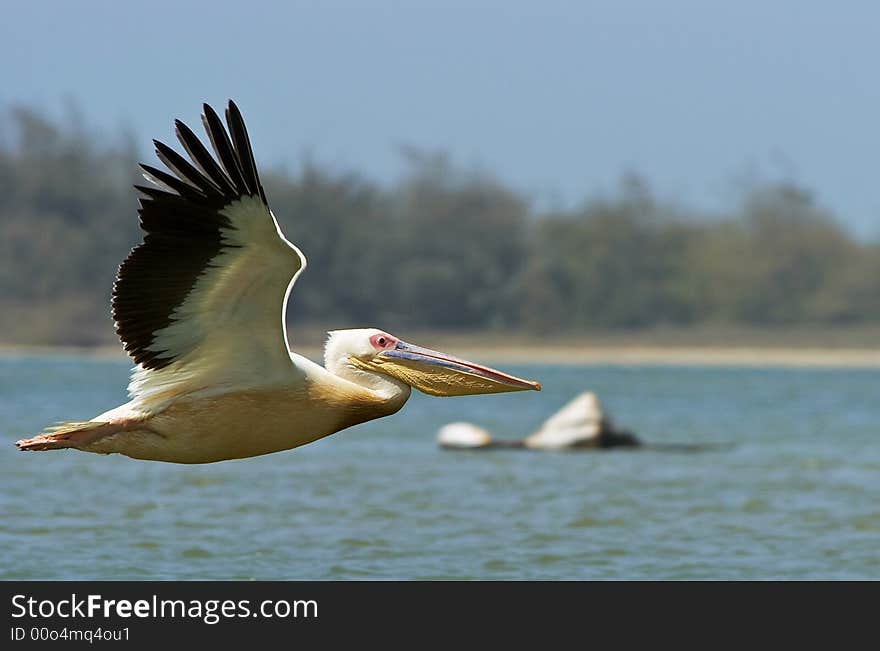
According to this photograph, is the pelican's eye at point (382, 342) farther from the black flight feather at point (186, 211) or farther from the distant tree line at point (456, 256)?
the distant tree line at point (456, 256)

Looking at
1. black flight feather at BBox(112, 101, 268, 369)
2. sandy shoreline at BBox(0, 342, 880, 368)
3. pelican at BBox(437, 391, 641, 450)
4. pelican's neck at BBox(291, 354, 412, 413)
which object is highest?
sandy shoreline at BBox(0, 342, 880, 368)

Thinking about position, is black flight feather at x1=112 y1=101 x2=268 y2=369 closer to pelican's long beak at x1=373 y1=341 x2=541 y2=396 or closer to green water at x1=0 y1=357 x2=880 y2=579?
pelican's long beak at x1=373 y1=341 x2=541 y2=396

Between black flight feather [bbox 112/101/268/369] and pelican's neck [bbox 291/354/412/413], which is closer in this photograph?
black flight feather [bbox 112/101/268/369]

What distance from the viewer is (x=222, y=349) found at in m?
5.56

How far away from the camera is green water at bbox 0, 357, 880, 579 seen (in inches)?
462

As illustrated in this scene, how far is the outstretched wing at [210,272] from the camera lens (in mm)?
5301

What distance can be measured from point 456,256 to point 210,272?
55464 mm

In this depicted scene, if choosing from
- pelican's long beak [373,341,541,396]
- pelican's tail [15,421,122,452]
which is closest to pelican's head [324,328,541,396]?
pelican's long beak [373,341,541,396]

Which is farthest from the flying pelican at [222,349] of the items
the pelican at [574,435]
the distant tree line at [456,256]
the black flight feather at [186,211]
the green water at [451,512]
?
the distant tree line at [456,256]

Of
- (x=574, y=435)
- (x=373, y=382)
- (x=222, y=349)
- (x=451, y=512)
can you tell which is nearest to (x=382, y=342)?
(x=373, y=382)

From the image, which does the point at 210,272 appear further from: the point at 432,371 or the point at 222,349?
the point at 432,371

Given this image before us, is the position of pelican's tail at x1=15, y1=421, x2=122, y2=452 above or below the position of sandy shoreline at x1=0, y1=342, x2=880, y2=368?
below

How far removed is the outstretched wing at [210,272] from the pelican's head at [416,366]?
0.28 meters

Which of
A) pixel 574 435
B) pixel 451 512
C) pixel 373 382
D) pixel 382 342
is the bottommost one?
pixel 373 382
